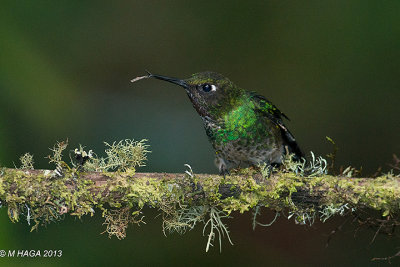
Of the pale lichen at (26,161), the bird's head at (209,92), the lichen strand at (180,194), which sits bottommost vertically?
the lichen strand at (180,194)

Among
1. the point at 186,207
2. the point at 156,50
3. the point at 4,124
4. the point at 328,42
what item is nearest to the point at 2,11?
the point at 4,124

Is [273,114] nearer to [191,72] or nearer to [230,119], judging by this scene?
[230,119]

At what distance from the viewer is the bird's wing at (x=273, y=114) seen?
363 cm

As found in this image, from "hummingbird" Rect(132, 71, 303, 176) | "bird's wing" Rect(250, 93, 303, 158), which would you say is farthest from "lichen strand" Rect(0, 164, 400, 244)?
"bird's wing" Rect(250, 93, 303, 158)

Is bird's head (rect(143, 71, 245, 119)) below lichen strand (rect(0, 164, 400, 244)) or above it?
above

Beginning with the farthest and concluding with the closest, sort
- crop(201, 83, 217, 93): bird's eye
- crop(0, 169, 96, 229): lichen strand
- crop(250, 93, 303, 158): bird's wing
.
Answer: crop(250, 93, 303, 158): bird's wing → crop(201, 83, 217, 93): bird's eye → crop(0, 169, 96, 229): lichen strand

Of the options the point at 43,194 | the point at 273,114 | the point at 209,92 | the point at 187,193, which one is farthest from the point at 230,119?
the point at 43,194

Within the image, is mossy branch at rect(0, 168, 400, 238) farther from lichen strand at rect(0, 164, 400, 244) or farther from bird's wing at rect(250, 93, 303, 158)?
bird's wing at rect(250, 93, 303, 158)

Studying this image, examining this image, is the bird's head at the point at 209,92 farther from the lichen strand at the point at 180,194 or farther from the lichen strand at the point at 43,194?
the lichen strand at the point at 43,194

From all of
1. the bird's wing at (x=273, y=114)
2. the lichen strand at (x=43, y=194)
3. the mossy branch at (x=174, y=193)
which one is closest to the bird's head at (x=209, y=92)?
the bird's wing at (x=273, y=114)

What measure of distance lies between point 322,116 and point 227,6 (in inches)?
60.3

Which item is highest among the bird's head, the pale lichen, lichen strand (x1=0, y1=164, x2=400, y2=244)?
the bird's head

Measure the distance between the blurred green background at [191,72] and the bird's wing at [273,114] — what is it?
698 mm

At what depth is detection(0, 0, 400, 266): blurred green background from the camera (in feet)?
13.8
